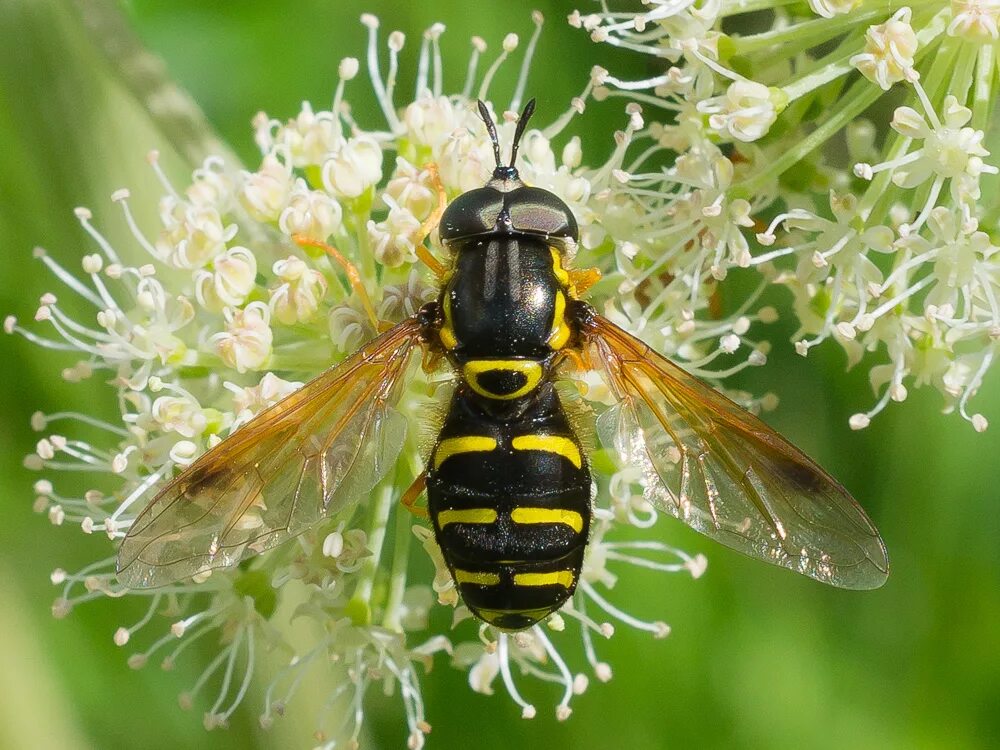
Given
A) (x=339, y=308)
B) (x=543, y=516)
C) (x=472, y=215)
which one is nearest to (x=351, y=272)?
(x=339, y=308)

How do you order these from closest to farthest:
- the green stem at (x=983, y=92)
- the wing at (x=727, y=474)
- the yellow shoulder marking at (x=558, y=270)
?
the wing at (x=727, y=474) → the green stem at (x=983, y=92) → the yellow shoulder marking at (x=558, y=270)

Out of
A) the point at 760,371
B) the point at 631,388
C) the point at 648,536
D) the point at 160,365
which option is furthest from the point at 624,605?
the point at 160,365

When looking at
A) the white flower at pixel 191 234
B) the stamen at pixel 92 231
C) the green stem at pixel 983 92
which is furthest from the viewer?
the stamen at pixel 92 231

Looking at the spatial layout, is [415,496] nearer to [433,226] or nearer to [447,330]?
[447,330]

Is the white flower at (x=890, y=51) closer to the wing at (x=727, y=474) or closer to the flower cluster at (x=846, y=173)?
the flower cluster at (x=846, y=173)

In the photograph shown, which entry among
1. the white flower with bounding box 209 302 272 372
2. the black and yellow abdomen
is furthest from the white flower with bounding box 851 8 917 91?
the white flower with bounding box 209 302 272 372

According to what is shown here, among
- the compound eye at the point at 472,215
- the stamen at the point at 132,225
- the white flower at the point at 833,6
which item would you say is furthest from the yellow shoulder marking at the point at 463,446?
the white flower at the point at 833,6

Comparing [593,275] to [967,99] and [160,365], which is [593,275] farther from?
[160,365]
